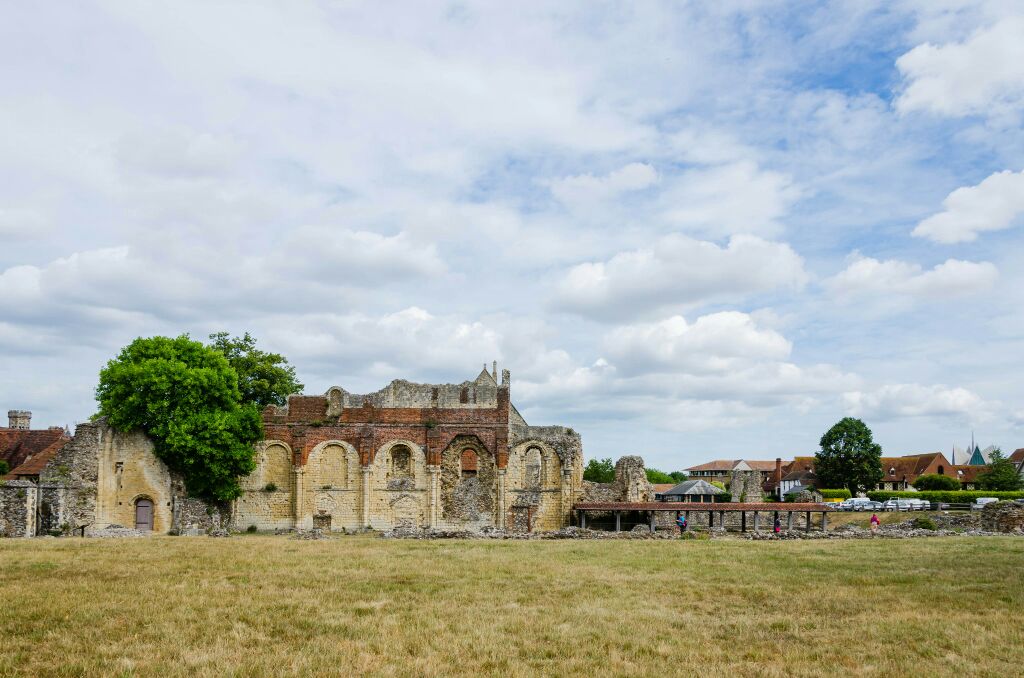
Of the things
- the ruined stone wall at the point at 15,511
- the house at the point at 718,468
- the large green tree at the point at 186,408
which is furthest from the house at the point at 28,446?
the house at the point at 718,468

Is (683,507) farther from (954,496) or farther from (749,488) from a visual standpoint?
(954,496)

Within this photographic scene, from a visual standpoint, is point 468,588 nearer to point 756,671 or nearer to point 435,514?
point 756,671

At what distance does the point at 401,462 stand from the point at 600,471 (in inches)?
1720

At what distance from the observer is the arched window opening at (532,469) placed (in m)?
40.6

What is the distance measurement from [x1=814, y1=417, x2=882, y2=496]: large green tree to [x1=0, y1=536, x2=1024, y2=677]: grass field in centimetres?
4884

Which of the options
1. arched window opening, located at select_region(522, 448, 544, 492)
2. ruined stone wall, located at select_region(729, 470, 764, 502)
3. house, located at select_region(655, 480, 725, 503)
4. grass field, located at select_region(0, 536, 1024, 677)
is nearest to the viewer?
grass field, located at select_region(0, 536, 1024, 677)

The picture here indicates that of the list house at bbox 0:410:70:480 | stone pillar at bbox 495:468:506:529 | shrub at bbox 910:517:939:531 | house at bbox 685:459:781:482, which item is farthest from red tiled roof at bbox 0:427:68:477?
house at bbox 685:459:781:482

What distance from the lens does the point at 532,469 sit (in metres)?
40.8

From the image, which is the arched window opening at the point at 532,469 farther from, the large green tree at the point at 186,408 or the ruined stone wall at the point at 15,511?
the ruined stone wall at the point at 15,511

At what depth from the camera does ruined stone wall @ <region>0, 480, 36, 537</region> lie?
95.9 feet

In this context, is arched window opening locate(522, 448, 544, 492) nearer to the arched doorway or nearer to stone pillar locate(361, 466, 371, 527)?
stone pillar locate(361, 466, 371, 527)

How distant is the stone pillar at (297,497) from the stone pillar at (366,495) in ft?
9.40

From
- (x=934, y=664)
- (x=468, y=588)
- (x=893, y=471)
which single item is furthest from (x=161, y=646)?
(x=893, y=471)

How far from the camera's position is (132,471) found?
115 ft
